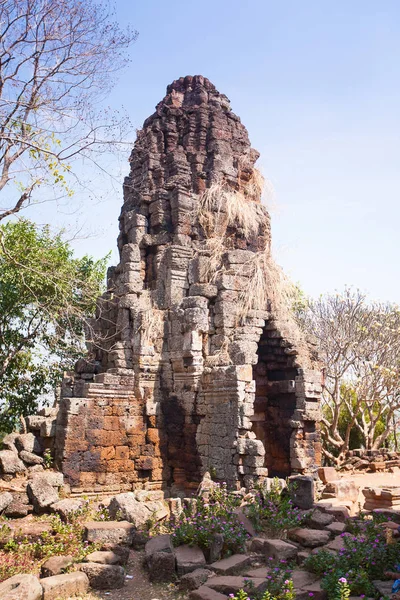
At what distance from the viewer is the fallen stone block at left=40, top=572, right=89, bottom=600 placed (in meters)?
6.24

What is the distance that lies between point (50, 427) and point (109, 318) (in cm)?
335

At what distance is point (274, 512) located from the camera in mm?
8422

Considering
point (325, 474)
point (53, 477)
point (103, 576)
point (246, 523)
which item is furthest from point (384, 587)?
point (53, 477)

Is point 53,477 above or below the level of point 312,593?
above

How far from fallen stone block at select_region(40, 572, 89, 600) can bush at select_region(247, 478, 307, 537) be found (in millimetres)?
2642

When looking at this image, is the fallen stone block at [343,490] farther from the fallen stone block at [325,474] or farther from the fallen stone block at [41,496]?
the fallen stone block at [41,496]

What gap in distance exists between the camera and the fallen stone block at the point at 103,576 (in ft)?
21.8

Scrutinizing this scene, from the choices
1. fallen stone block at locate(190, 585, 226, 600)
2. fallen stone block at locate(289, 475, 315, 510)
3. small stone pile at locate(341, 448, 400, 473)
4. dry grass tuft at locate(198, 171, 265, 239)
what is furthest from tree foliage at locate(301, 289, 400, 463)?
fallen stone block at locate(190, 585, 226, 600)

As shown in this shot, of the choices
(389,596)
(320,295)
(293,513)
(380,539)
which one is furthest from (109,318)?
(320,295)

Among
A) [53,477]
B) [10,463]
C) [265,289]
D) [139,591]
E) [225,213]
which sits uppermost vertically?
[225,213]

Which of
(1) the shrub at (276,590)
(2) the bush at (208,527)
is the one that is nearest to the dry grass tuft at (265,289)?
(2) the bush at (208,527)

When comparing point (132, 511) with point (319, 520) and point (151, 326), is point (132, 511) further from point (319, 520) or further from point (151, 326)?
point (151, 326)

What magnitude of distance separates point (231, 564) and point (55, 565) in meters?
2.05

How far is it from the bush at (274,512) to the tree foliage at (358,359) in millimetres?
11325
